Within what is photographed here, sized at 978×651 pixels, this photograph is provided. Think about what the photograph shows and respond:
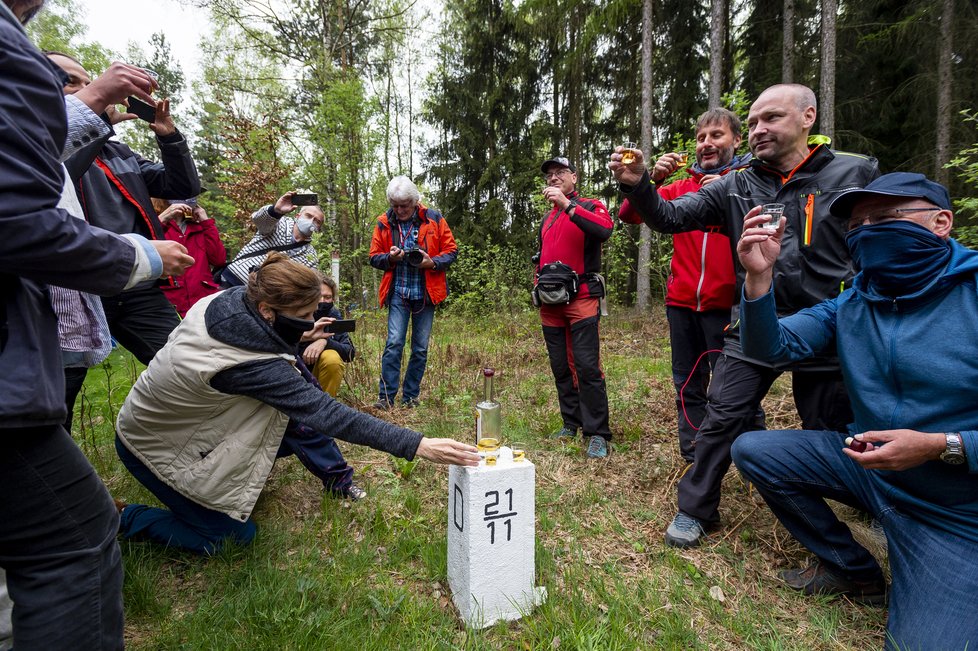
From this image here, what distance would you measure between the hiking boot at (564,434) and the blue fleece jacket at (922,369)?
2.11m

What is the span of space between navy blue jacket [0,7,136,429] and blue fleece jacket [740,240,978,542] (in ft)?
7.66

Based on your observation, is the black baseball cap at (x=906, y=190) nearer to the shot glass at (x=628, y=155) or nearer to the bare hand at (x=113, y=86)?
the shot glass at (x=628, y=155)

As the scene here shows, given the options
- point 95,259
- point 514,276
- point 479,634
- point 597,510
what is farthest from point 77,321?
point 514,276

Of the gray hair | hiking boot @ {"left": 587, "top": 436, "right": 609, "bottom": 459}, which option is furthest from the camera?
hiking boot @ {"left": 587, "top": 436, "right": 609, "bottom": 459}

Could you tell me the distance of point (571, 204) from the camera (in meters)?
3.59

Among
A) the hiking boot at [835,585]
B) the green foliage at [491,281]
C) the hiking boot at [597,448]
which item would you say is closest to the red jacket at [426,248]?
the hiking boot at [597,448]

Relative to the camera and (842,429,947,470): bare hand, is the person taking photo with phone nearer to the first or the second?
the camera

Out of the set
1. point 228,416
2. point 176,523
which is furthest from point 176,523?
Answer: point 228,416

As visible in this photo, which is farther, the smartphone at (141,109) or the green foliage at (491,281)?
the green foliage at (491,281)

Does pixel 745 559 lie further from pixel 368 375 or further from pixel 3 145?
pixel 368 375

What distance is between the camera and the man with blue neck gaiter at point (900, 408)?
1.76 m

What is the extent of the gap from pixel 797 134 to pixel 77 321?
344 cm

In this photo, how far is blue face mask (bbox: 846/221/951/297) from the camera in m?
1.83

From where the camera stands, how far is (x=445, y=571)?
7.84 ft
